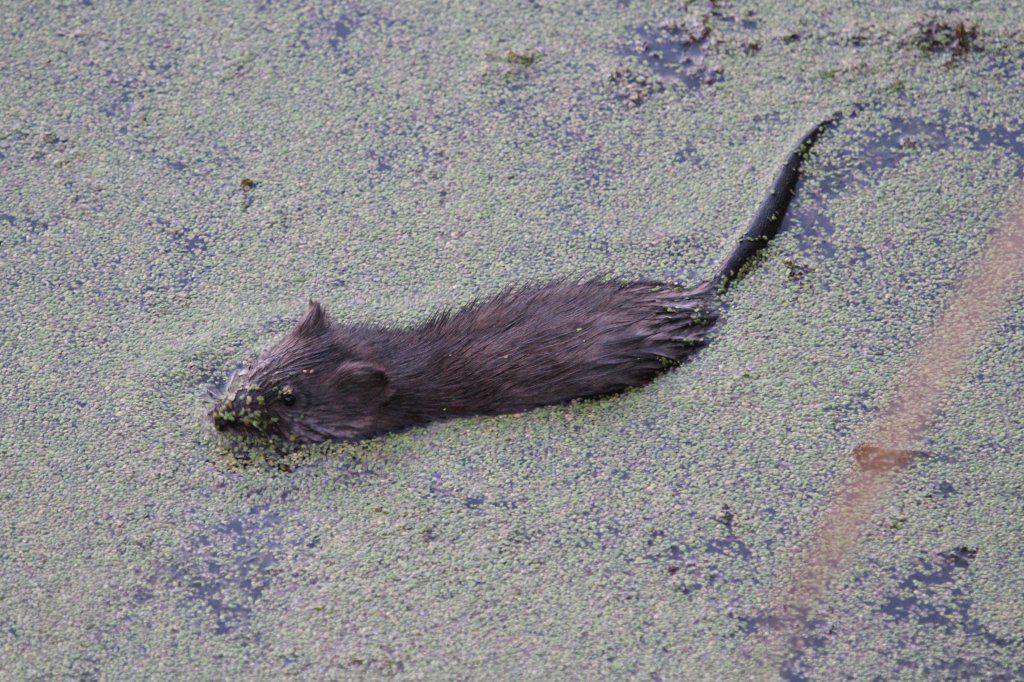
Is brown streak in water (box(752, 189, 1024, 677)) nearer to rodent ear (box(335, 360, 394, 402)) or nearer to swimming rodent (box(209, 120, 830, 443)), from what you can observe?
swimming rodent (box(209, 120, 830, 443))

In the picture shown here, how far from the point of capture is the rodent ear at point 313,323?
13.0 ft

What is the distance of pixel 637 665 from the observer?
3281 millimetres

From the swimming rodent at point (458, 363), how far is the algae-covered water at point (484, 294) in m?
0.09

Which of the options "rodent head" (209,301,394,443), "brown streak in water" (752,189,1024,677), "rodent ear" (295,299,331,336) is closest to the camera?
"brown streak in water" (752,189,1024,677)

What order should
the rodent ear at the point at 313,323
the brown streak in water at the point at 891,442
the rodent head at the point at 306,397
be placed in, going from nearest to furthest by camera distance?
1. the brown streak in water at the point at 891,442
2. the rodent head at the point at 306,397
3. the rodent ear at the point at 313,323

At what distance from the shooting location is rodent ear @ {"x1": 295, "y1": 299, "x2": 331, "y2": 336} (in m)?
3.97

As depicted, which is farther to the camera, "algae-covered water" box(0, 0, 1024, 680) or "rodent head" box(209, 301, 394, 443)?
"rodent head" box(209, 301, 394, 443)

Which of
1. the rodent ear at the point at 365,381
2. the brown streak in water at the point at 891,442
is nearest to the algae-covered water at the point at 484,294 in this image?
the brown streak in water at the point at 891,442

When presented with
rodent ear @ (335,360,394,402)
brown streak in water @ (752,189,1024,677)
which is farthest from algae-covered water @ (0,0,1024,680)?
rodent ear @ (335,360,394,402)

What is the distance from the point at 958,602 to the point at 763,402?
852mm

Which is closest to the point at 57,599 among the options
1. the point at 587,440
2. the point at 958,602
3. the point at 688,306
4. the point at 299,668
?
the point at 299,668

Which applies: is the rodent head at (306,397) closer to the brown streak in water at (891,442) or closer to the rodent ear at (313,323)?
the rodent ear at (313,323)

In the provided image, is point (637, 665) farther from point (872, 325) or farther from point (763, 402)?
point (872, 325)

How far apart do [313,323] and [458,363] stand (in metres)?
0.49
